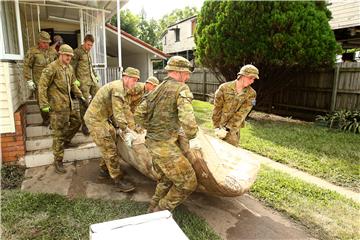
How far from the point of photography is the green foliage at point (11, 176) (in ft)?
14.9

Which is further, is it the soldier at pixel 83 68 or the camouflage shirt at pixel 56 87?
the soldier at pixel 83 68

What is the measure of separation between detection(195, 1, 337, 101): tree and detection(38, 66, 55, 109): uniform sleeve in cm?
665

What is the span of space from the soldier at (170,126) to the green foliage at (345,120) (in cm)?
698

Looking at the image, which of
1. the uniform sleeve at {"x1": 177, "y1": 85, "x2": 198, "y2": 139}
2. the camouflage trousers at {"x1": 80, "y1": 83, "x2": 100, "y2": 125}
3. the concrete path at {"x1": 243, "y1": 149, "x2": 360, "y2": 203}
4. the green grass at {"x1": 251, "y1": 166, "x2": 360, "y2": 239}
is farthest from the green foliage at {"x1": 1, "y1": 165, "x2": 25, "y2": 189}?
the concrete path at {"x1": 243, "y1": 149, "x2": 360, "y2": 203}

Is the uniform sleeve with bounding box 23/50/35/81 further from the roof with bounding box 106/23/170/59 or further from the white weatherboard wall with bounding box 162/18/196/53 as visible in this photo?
the white weatherboard wall with bounding box 162/18/196/53

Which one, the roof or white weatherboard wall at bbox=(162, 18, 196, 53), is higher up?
white weatherboard wall at bbox=(162, 18, 196, 53)

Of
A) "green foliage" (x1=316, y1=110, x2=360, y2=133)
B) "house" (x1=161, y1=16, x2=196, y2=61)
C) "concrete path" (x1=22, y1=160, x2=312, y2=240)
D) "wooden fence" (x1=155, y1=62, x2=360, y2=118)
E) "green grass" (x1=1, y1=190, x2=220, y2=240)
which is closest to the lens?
"green grass" (x1=1, y1=190, x2=220, y2=240)

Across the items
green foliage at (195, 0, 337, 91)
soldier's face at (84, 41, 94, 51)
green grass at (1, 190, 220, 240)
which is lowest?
green grass at (1, 190, 220, 240)

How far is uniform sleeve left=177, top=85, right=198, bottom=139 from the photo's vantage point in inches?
116

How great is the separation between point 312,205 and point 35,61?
18.4 ft

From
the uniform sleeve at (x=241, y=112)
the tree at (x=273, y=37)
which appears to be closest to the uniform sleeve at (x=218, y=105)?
the uniform sleeve at (x=241, y=112)

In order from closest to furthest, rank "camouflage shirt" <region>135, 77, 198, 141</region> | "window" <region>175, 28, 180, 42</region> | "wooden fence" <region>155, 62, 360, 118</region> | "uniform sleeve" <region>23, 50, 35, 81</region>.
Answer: "camouflage shirt" <region>135, 77, 198, 141</region>, "uniform sleeve" <region>23, 50, 35, 81</region>, "wooden fence" <region>155, 62, 360, 118</region>, "window" <region>175, 28, 180, 42</region>

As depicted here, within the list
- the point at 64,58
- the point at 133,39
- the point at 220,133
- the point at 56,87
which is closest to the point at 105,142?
the point at 56,87

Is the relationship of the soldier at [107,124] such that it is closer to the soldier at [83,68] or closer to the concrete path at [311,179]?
the soldier at [83,68]
